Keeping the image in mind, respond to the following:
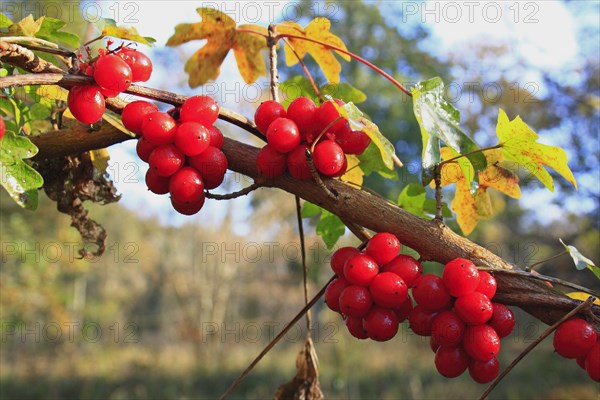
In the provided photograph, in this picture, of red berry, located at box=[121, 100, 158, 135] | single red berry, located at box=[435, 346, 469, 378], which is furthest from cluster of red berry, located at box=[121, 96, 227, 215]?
single red berry, located at box=[435, 346, 469, 378]

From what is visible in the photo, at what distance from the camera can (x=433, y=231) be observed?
61 centimetres

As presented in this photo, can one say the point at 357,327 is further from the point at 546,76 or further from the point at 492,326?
the point at 546,76

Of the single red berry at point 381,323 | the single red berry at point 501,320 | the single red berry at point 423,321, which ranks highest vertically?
the single red berry at point 501,320

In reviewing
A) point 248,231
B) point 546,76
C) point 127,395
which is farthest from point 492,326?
point 248,231

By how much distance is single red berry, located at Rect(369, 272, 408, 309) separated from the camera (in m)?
0.61

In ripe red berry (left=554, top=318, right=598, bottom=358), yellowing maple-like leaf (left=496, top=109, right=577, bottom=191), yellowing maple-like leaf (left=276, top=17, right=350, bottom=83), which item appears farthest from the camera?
yellowing maple-like leaf (left=276, top=17, right=350, bottom=83)

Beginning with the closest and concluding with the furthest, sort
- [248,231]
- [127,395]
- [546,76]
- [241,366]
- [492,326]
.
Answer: [492,326] → [546,76] → [127,395] → [241,366] → [248,231]

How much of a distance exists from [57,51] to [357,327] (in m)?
0.48

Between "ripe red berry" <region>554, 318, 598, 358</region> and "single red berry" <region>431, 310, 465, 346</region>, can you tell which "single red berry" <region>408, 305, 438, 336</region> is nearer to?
"single red berry" <region>431, 310, 465, 346</region>

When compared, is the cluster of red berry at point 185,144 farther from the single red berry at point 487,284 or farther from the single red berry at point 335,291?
the single red berry at point 487,284

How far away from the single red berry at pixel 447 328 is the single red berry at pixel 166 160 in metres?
0.36

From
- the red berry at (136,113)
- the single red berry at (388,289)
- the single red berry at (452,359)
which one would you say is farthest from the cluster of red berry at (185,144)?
the single red berry at (452,359)

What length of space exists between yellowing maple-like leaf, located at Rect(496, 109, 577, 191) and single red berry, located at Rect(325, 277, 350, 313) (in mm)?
265

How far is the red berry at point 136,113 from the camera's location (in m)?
0.66
